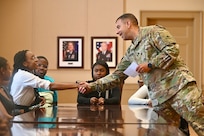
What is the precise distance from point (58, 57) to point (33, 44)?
47cm

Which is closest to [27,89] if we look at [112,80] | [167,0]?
A: [112,80]

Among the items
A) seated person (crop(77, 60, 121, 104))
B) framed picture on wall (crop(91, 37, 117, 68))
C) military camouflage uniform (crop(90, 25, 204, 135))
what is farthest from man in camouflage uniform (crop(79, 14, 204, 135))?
framed picture on wall (crop(91, 37, 117, 68))

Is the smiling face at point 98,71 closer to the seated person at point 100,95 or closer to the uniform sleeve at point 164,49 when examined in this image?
the seated person at point 100,95

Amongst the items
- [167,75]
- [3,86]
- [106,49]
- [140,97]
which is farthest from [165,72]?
[106,49]

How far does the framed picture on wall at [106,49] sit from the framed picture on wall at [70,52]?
245mm

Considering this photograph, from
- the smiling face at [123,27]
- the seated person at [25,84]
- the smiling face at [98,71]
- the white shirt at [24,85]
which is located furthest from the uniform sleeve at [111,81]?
the smiling face at [98,71]

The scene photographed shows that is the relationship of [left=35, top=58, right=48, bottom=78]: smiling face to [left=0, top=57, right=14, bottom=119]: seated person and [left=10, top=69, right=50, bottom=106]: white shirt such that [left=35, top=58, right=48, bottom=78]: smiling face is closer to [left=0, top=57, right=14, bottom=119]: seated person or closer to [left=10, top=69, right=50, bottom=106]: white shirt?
[left=10, top=69, right=50, bottom=106]: white shirt

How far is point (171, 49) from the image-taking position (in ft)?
8.45

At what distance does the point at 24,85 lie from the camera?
3316 millimetres

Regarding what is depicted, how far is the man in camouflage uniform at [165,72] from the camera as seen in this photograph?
2533mm

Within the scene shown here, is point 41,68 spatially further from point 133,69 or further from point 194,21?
point 194,21

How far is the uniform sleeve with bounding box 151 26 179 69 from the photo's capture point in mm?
2570

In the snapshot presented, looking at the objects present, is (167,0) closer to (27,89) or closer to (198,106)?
(27,89)

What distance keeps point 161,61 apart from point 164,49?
Result: 0.09 m
